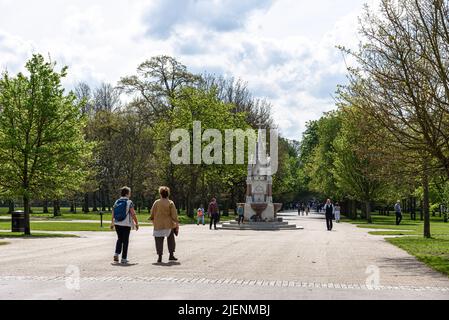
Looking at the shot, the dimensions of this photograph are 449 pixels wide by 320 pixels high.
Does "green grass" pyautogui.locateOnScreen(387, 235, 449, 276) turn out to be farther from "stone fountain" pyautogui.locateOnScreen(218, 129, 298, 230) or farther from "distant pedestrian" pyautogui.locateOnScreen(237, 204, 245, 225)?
"stone fountain" pyautogui.locateOnScreen(218, 129, 298, 230)

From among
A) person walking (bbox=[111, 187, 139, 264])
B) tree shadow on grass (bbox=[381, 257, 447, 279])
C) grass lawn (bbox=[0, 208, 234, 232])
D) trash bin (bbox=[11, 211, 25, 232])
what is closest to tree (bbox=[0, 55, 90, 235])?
trash bin (bbox=[11, 211, 25, 232])

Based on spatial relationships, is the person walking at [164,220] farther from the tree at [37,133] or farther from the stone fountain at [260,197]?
the stone fountain at [260,197]

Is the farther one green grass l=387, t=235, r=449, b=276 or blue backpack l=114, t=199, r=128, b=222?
green grass l=387, t=235, r=449, b=276

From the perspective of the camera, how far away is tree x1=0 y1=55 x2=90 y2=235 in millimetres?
28656

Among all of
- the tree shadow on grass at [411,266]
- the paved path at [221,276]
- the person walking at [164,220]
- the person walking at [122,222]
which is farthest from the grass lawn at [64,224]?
the tree shadow on grass at [411,266]

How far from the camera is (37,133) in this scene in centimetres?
2917

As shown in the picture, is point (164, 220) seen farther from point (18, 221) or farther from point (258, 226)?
point (258, 226)

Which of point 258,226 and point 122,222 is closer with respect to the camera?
point 122,222

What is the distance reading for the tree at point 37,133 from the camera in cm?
2866

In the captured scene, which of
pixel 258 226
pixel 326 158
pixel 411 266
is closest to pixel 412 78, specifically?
pixel 411 266

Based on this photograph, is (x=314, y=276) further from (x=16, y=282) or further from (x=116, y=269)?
(x=16, y=282)
